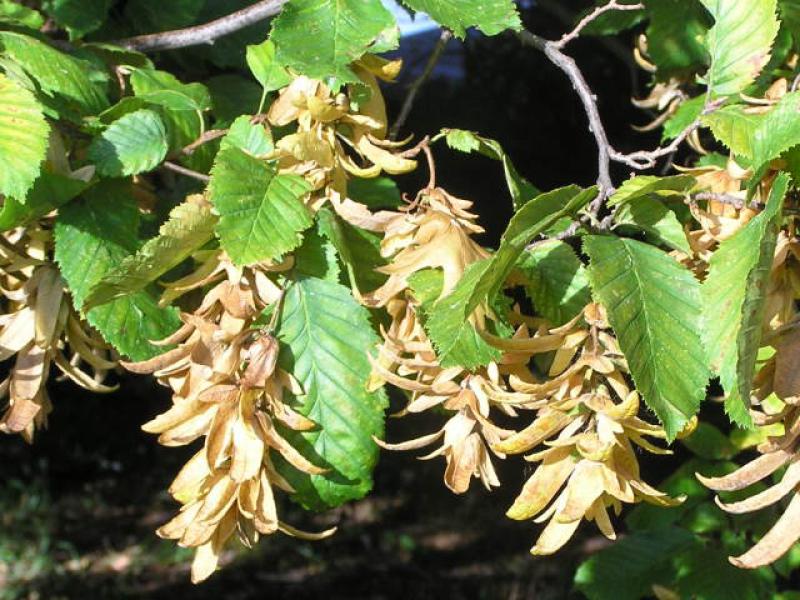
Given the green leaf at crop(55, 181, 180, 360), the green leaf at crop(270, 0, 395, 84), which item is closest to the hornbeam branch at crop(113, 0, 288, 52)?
the green leaf at crop(270, 0, 395, 84)

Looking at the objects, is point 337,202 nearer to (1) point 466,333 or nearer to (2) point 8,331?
(1) point 466,333

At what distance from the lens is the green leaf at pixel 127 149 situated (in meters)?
1.19

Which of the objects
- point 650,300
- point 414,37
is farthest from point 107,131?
point 414,37

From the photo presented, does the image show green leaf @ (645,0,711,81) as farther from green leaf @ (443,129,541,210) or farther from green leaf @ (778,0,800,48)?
green leaf @ (443,129,541,210)

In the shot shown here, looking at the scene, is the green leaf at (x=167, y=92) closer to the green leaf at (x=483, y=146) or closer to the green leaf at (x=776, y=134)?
the green leaf at (x=483, y=146)

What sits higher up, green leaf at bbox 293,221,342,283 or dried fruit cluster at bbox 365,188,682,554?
dried fruit cluster at bbox 365,188,682,554

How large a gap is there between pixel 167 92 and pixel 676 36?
920mm

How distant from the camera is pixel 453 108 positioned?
4.27 meters

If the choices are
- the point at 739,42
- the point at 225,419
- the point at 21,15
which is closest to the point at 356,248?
the point at 225,419

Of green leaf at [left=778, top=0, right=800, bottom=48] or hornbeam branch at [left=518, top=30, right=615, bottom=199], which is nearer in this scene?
hornbeam branch at [left=518, top=30, right=615, bottom=199]

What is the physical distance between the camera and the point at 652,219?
1.00 meters

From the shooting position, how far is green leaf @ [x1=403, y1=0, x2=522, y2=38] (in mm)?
1090

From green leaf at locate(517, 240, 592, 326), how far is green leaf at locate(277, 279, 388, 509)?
0.63 feet

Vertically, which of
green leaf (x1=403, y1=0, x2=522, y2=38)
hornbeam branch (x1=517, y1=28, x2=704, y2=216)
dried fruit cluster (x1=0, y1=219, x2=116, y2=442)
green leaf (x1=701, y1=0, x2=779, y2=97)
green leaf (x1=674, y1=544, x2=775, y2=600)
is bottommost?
green leaf (x1=674, y1=544, x2=775, y2=600)
